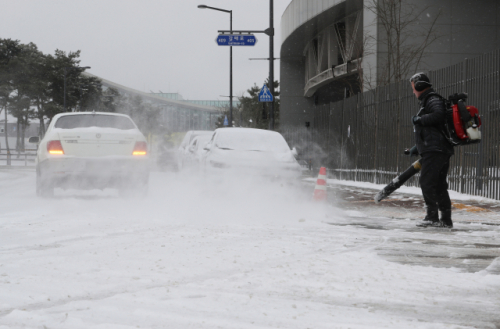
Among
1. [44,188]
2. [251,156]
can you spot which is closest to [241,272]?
[251,156]

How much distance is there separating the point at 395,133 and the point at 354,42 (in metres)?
10.6

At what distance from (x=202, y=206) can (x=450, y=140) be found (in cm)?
394

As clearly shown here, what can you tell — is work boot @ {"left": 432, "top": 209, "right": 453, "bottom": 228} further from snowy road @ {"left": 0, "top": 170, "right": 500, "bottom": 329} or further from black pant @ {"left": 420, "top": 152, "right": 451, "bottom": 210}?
snowy road @ {"left": 0, "top": 170, "right": 500, "bottom": 329}

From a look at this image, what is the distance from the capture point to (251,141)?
1166 cm

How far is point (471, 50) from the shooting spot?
23.6m

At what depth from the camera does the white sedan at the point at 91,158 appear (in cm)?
985

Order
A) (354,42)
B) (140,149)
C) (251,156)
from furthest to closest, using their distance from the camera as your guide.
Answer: (354,42) → (251,156) → (140,149)

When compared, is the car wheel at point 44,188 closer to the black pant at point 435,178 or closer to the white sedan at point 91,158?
the white sedan at point 91,158

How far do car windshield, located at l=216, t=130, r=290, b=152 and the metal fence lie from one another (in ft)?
11.5

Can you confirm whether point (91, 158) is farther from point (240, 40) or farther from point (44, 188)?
point (240, 40)

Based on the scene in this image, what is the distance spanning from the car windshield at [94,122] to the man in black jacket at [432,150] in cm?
551

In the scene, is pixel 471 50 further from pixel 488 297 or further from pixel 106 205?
pixel 488 297

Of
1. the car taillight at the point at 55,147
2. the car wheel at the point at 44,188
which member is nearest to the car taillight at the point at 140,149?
the car taillight at the point at 55,147

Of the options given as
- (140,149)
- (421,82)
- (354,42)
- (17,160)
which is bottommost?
(17,160)
